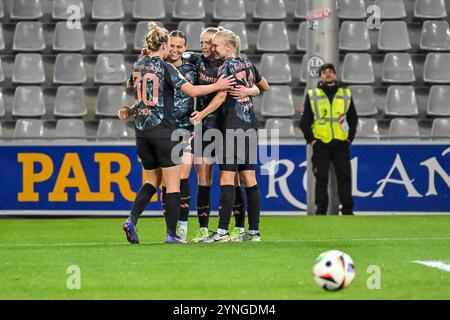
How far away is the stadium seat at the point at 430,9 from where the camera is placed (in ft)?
56.7

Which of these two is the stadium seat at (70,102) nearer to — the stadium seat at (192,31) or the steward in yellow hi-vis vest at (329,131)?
the stadium seat at (192,31)

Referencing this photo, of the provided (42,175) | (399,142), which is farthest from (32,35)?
(399,142)

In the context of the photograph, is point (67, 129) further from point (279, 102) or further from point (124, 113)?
point (124, 113)

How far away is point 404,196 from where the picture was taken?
1489 cm

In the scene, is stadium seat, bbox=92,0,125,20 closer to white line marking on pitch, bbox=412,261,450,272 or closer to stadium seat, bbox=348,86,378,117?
stadium seat, bbox=348,86,378,117

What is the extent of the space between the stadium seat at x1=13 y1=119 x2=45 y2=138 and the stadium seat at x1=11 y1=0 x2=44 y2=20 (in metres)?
1.78

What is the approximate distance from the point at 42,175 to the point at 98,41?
2839 millimetres

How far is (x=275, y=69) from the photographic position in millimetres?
16641

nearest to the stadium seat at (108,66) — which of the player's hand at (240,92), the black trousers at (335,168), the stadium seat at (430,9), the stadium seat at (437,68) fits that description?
the black trousers at (335,168)

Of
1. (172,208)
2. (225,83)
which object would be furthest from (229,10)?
(172,208)

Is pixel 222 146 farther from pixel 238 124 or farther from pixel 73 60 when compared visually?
pixel 73 60

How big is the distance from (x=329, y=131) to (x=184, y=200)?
4.15 metres

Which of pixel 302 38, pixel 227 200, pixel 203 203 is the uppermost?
pixel 302 38

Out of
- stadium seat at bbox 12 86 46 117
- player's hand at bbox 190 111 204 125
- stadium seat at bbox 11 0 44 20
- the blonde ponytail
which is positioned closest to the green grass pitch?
player's hand at bbox 190 111 204 125
